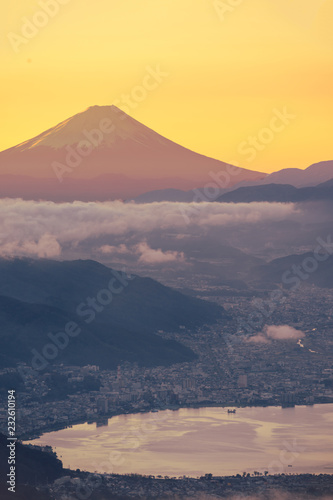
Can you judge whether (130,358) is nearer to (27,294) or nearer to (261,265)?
(27,294)

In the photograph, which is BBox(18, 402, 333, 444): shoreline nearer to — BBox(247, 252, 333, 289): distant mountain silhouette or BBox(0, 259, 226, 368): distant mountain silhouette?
BBox(0, 259, 226, 368): distant mountain silhouette

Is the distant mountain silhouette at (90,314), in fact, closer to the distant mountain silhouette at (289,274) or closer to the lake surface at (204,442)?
the lake surface at (204,442)

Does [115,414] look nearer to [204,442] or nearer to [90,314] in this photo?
[204,442]

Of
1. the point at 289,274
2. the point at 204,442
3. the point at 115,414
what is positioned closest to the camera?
the point at 204,442

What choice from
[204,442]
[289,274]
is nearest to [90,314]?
[289,274]

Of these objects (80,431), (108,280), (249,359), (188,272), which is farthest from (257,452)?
(188,272)

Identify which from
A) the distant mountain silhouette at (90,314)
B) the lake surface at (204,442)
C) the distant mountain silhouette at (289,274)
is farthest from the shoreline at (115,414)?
the distant mountain silhouette at (289,274)

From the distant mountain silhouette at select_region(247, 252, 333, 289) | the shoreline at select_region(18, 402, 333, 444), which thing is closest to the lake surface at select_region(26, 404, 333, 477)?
the shoreline at select_region(18, 402, 333, 444)
